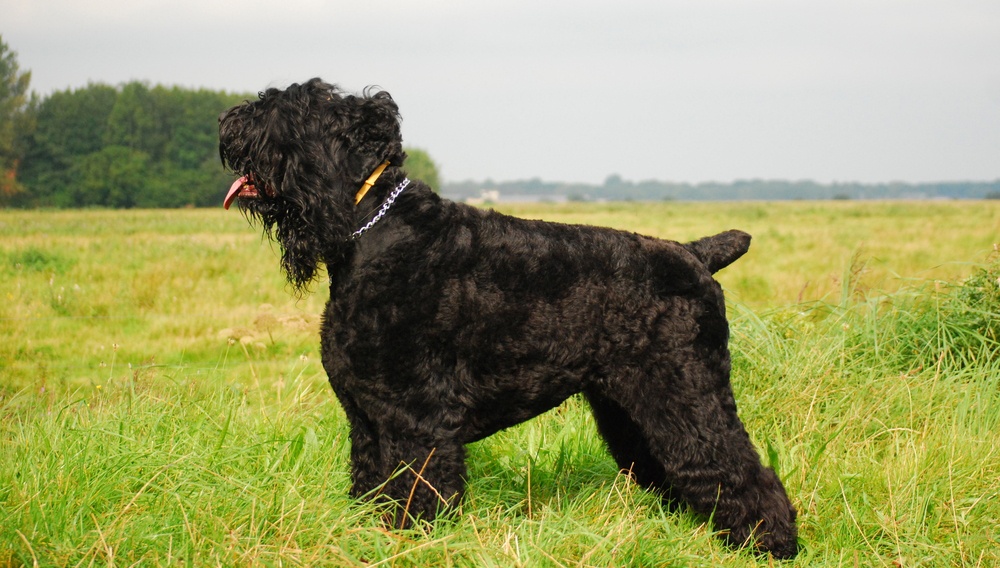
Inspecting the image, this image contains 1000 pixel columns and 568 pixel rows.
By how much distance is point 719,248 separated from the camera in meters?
3.55

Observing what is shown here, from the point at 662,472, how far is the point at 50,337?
5589mm

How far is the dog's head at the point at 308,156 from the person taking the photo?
2.95m

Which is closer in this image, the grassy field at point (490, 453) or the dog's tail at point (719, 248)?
the grassy field at point (490, 453)

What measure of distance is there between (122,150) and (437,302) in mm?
9089

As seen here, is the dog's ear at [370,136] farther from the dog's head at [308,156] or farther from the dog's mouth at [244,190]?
the dog's mouth at [244,190]

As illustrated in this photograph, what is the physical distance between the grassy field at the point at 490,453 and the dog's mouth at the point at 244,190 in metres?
0.26

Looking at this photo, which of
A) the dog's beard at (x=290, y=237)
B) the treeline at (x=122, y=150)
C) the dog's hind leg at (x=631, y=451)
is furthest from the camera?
the treeline at (x=122, y=150)

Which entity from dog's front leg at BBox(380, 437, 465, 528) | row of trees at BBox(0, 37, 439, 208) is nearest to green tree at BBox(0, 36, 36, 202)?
row of trees at BBox(0, 37, 439, 208)

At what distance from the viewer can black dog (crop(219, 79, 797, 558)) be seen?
2953 millimetres

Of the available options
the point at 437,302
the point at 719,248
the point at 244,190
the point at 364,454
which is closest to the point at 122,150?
the point at 244,190

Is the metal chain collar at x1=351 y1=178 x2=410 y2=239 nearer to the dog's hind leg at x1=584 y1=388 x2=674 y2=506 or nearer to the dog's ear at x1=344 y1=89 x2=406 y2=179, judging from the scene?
the dog's ear at x1=344 y1=89 x2=406 y2=179

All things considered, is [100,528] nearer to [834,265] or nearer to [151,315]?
[151,315]

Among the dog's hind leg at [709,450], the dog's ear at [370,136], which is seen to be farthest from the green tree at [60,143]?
the dog's hind leg at [709,450]

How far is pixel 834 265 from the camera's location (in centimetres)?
1576
